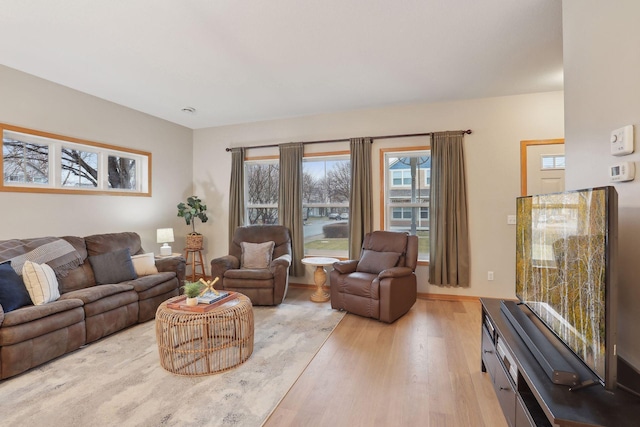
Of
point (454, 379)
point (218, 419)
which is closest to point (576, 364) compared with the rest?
point (454, 379)

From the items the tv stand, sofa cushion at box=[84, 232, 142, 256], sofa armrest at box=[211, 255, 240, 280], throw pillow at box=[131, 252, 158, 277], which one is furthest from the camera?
sofa armrest at box=[211, 255, 240, 280]

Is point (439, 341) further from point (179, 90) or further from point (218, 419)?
point (179, 90)

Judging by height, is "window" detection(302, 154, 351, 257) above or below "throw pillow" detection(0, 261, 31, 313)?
above

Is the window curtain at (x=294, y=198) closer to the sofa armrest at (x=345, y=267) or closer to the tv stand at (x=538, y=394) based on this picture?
the sofa armrest at (x=345, y=267)

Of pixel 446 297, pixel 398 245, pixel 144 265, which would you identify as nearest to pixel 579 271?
pixel 398 245

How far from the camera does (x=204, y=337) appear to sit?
241 cm

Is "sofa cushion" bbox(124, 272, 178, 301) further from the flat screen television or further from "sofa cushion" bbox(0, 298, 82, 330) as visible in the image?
the flat screen television

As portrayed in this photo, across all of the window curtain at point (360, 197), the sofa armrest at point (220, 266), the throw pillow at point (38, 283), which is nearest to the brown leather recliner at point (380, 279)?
the window curtain at point (360, 197)

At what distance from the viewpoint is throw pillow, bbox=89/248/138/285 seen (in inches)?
134

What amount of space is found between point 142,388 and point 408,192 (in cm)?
390

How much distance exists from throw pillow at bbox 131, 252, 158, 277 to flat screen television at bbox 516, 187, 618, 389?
3.94 m

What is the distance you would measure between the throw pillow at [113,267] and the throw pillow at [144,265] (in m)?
0.12

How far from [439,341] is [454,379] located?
2.22ft

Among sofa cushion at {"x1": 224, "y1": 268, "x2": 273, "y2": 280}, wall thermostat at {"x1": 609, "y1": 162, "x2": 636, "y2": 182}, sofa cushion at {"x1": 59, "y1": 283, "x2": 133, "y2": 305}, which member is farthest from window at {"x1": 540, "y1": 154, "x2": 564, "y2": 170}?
sofa cushion at {"x1": 59, "y1": 283, "x2": 133, "y2": 305}
